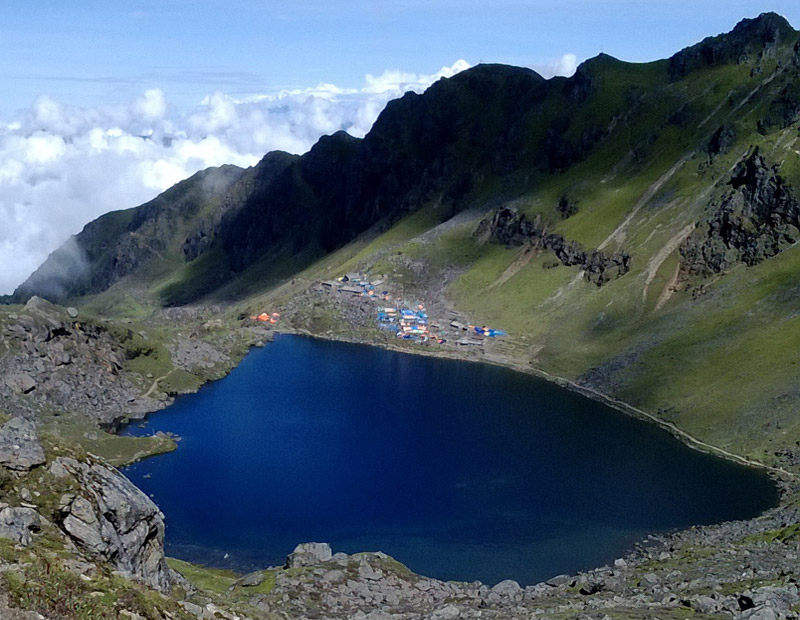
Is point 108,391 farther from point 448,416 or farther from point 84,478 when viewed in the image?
point 84,478

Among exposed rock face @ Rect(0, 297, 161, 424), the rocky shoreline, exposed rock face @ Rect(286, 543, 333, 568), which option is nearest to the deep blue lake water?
exposed rock face @ Rect(0, 297, 161, 424)

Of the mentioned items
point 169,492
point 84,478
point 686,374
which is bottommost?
point 169,492

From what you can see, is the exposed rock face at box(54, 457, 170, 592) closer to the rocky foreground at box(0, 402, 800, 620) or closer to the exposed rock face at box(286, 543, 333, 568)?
the rocky foreground at box(0, 402, 800, 620)

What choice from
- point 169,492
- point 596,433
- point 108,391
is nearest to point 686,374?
point 596,433

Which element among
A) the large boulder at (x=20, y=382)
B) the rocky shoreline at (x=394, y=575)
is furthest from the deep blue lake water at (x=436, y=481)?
the large boulder at (x=20, y=382)

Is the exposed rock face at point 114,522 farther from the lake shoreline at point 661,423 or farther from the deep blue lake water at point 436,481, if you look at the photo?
the lake shoreline at point 661,423

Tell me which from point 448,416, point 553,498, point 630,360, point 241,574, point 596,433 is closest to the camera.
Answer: point 241,574

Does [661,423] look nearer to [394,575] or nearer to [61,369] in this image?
[394,575]
